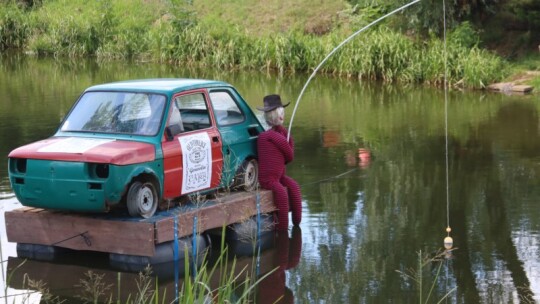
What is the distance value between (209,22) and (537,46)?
33.8ft

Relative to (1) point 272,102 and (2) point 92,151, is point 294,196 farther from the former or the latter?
(2) point 92,151

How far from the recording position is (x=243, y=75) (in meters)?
29.4

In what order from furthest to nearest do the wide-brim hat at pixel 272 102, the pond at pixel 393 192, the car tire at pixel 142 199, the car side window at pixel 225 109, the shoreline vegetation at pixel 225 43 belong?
the shoreline vegetation at pixel 225 43 < the wide-brim hat at pixel 272 102 < the car side window at pixel 225 109 < the pond at pixel 393 192 < the car tire at pixel 142 199

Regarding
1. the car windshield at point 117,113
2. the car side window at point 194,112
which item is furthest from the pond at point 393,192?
the car side window at point 194,112

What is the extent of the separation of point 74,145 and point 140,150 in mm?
661

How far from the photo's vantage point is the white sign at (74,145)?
10648 millimetres

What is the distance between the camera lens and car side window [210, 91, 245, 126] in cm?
1227

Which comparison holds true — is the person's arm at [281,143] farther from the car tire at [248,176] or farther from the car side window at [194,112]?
the car side window at [194,112]

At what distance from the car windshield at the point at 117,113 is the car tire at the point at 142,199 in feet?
2.07

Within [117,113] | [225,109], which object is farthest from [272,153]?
[117,113]

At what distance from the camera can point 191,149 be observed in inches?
450

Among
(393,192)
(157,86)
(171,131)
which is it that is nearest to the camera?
(171,131)

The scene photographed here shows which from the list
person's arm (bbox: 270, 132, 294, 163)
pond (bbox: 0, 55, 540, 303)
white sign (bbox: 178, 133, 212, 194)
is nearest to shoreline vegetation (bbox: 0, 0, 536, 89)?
pond (bbox: 0, 55, 540, 303)

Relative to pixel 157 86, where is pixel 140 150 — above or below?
below
